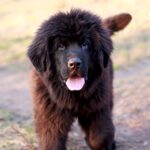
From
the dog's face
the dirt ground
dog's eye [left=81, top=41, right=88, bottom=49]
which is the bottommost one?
the dirt ground

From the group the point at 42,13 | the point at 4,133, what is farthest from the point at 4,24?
the point at 4,133

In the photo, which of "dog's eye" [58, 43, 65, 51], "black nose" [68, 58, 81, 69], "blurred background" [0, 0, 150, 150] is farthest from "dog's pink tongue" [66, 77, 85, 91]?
"blurred background" [0, 0, 150, 150]

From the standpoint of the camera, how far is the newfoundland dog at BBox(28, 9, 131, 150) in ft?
18.0

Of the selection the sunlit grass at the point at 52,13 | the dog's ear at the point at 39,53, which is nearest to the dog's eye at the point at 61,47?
the dog's ear at the point at 39,53

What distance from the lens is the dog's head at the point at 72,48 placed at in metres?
5.41

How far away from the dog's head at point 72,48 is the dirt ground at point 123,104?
1.30 m

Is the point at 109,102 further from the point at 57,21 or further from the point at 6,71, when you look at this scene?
the point at 6,71

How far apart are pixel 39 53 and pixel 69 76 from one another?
0.44m

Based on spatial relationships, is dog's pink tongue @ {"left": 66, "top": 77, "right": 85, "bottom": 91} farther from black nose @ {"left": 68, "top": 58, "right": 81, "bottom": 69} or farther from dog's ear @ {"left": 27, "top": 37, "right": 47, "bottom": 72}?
dog's ear @ {"left": 27, "top": 37, "right": 47, "bottom": 72}

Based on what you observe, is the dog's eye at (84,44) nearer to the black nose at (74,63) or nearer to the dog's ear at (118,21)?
the black nose at (74,63)

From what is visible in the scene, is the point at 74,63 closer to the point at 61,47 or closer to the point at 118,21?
the point at 61,47

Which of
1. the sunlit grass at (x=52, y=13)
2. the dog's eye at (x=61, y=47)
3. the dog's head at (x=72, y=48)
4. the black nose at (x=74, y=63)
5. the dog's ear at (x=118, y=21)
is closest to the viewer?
the black nose at (x=74, y=63)

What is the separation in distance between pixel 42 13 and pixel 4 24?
45.4 inches

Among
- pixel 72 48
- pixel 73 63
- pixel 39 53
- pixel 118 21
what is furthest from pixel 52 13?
pixel 73 63
